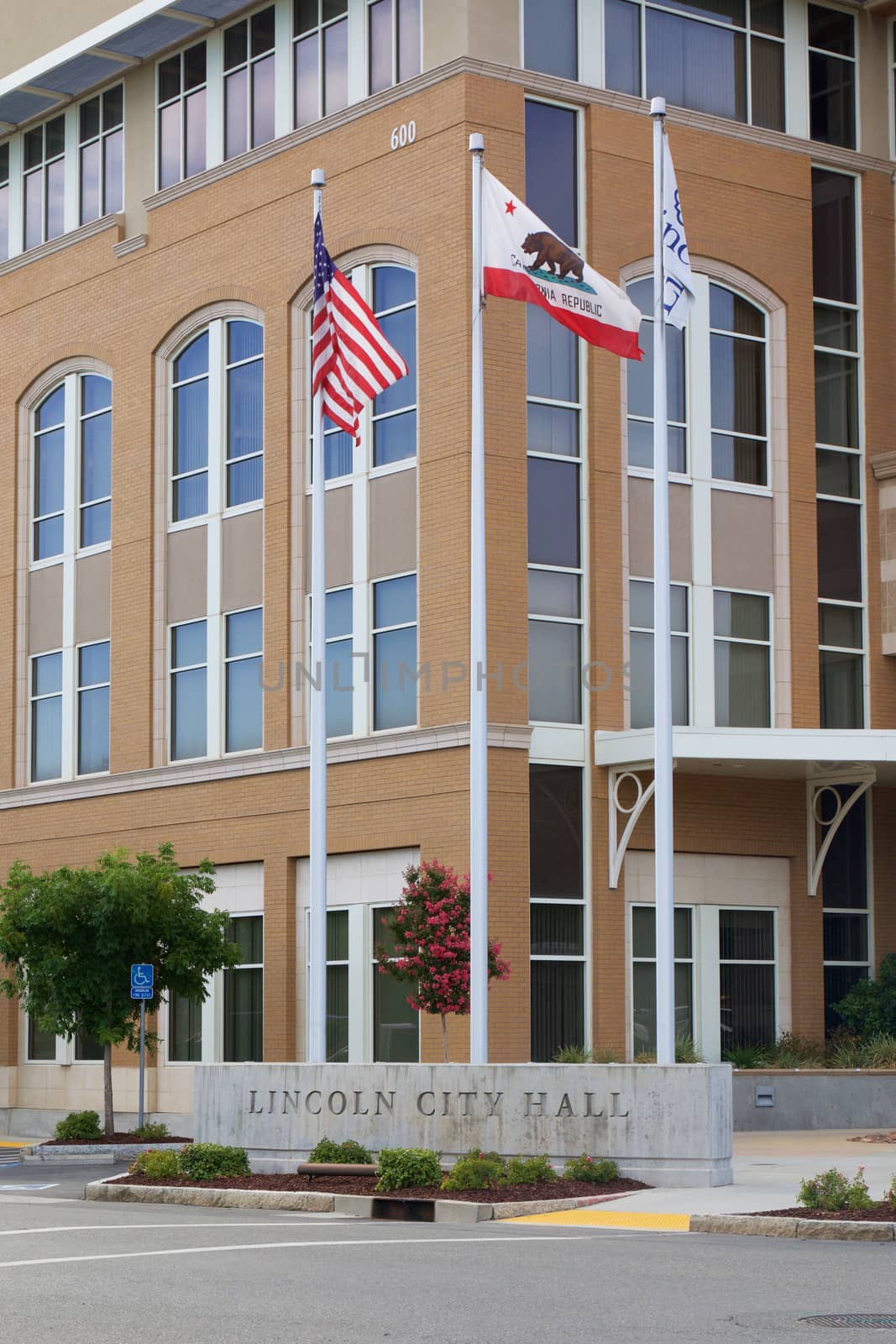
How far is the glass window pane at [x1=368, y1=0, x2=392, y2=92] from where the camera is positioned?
32.1 m

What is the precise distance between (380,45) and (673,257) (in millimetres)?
12605

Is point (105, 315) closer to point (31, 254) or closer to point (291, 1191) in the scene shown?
point (31, 254)

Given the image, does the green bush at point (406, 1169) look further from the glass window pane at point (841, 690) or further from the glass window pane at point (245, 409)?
the glass window pane at point (245, 409)

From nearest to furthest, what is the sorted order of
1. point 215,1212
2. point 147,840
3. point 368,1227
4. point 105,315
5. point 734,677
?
point 368,1227, point 215,1212, point 734,677, point 147,840, point 105,315

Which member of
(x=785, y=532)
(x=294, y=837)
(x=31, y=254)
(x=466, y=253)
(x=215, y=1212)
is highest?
(x=31, y=254)

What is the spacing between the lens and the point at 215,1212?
19.5 metres

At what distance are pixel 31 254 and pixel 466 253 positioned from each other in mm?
13391

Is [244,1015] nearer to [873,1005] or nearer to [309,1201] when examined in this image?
[873,1005]

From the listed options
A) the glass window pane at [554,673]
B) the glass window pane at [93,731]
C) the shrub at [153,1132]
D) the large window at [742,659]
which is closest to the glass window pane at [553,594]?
the glass window pane at [554,673]

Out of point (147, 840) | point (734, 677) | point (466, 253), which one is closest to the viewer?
point (466, 253)

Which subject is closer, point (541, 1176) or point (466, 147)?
point (541, 1176)

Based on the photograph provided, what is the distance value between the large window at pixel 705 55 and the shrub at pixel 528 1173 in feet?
60.6

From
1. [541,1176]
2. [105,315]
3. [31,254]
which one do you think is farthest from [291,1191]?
[31,254]

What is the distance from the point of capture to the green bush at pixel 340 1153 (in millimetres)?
21453
